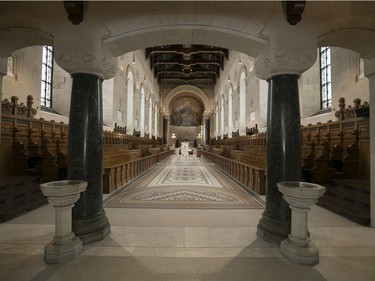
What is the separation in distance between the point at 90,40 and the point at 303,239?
13.0 feet

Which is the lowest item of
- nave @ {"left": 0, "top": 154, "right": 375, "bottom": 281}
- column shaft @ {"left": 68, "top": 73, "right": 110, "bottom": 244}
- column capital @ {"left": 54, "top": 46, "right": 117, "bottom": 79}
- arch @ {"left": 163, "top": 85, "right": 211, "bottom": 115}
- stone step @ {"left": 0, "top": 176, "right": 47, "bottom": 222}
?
nave @ {"left": 0, "top": 154, "right": 375, "bottom": 281}

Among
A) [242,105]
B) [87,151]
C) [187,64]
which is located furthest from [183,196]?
[187,64]

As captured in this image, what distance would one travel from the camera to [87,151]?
310 cm

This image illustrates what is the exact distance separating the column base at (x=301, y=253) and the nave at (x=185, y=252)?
0.06 m

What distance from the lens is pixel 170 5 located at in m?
2.98

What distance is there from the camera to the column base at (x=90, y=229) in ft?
9.52

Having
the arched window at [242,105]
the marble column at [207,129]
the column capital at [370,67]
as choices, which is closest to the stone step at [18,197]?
the column capital at [370,67]

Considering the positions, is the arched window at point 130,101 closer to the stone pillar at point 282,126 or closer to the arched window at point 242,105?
the arched window at point 242,105

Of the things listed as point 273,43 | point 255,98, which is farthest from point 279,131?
point 255,98

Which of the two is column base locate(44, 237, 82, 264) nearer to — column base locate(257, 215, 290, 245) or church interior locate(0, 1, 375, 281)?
church interior locate(0, 1, 375, 281)

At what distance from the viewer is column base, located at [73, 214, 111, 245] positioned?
2.90 m

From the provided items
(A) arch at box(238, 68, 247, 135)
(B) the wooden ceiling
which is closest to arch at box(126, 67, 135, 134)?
(B) the wooden ceiling

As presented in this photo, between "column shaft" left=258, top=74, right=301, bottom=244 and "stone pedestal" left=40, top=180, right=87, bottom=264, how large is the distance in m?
2.65

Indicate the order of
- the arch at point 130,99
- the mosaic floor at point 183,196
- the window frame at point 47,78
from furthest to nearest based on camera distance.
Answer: the arch at point 130,99 → the window frame at point 47,78 → the mosaic floor at point 183,196
